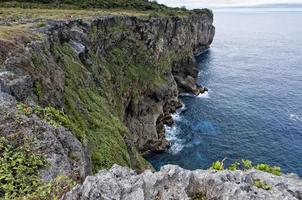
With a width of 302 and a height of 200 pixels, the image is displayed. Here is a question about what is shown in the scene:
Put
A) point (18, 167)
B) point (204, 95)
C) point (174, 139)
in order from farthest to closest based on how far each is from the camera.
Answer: point (204, 95) → point (174, 139) → point (18, 167)

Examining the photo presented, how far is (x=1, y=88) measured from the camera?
21.5 meters

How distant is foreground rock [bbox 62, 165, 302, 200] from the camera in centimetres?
1301

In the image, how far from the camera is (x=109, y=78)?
59.6 m

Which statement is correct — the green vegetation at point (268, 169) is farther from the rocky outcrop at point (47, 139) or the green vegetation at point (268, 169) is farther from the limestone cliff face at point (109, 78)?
the limestone cliff face at point (109, 78)

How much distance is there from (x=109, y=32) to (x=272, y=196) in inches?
2437

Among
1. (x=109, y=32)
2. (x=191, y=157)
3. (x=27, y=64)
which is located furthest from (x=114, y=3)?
(x=27, y=64)

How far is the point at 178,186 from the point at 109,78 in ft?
155

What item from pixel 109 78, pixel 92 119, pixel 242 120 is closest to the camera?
pixel 92 119

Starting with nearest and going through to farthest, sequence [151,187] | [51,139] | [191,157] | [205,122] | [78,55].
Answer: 1. [151,187]
2. [51,139]
3. [78,55]
4. [191,157]
5. [205,122]

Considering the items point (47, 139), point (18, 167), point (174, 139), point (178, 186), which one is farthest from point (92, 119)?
point (174, 139)

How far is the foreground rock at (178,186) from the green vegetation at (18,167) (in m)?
2.83

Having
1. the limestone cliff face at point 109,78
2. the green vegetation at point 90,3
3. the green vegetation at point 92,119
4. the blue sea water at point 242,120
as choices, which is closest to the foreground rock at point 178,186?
the limestone cliff face at point 109,78

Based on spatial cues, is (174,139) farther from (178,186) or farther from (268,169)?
(178,186)

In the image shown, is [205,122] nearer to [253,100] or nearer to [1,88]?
[253,100]
